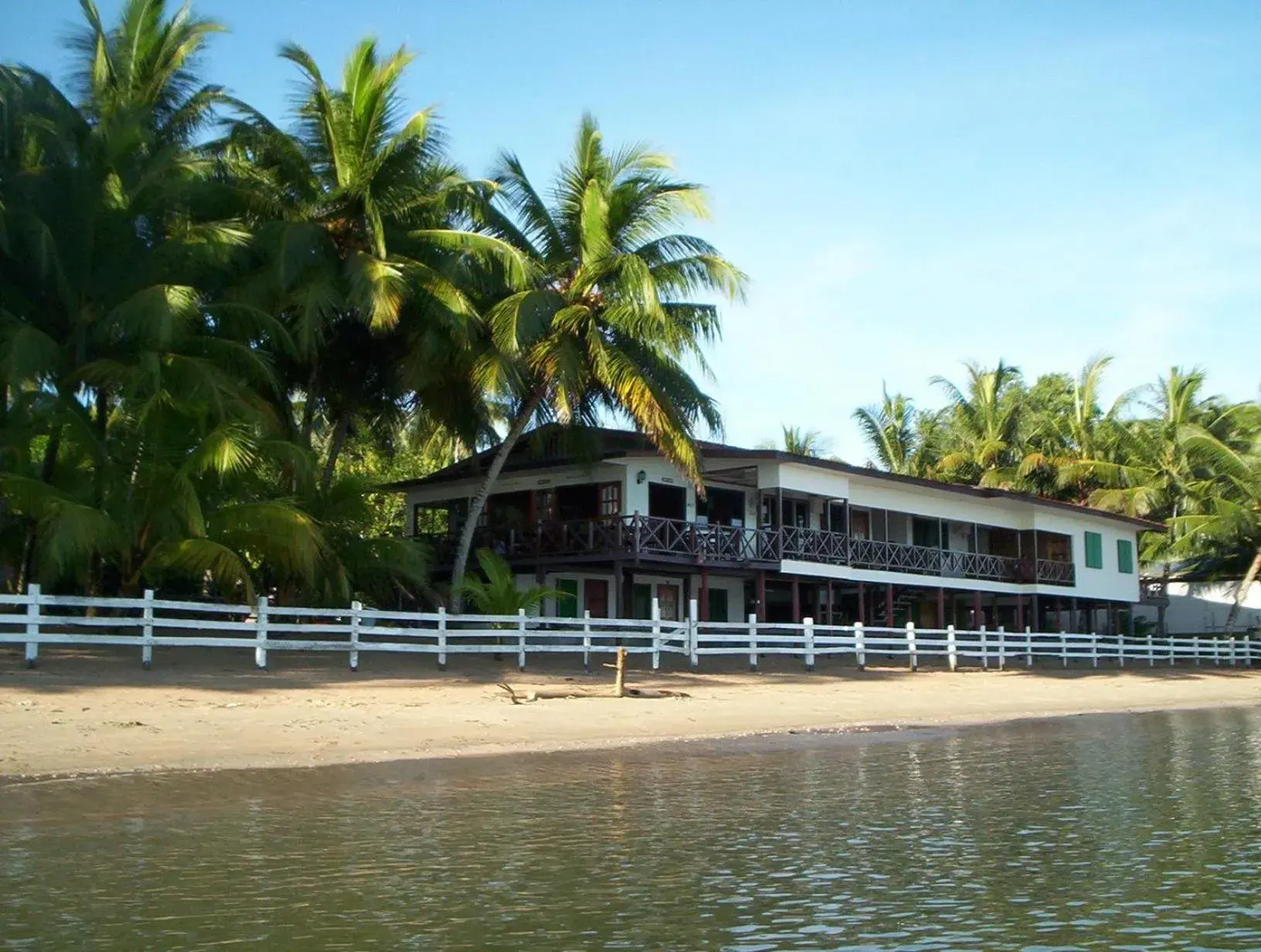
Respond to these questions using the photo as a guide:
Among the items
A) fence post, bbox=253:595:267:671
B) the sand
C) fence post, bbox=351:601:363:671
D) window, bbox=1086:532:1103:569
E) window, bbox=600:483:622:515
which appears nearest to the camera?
the sand

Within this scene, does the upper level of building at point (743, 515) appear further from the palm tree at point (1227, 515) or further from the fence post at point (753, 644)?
the palm tree at point (1227, 515)

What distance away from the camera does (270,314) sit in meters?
24.9

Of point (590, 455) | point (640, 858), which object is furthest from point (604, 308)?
point (640, 858)

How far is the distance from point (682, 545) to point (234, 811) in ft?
63.5

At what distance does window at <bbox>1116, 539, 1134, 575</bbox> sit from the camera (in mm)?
42969

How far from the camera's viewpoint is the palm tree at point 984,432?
48.9 m

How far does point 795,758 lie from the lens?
14922 millimetres

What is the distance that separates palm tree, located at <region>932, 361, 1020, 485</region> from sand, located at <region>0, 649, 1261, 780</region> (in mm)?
22074

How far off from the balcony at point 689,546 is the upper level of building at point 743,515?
3cm

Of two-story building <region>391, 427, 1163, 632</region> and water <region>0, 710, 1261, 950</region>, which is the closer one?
water <region>0, 710, 1261, 950</region>

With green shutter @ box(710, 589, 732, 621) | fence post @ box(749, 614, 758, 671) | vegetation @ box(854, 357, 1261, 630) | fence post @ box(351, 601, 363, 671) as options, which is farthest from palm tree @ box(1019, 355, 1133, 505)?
fence post @ box(351, 601, 363, 671)

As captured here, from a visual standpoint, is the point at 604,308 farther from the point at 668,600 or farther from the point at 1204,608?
the point at 1204,608

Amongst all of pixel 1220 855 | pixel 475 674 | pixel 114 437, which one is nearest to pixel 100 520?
pixel 114 437

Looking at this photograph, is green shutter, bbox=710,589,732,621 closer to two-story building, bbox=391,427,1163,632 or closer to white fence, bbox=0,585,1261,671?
two-story building, bbox=391,427,1163,632
